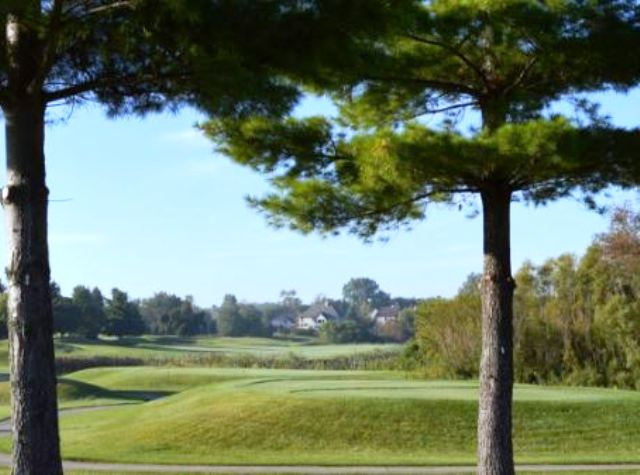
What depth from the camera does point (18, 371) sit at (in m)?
7.52

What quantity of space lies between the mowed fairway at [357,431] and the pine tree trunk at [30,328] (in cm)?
1025

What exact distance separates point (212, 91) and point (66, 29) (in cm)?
125

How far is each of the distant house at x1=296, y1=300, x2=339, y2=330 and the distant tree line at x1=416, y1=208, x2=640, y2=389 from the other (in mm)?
Result: 131243

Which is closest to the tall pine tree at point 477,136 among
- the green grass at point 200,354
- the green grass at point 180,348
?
the green grass at point 200,354

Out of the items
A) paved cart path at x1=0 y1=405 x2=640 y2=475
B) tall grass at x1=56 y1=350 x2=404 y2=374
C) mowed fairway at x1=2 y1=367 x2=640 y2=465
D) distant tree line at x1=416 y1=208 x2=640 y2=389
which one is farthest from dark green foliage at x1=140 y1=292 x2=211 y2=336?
paved cart path at x1=0 y1=405 x2=640 y2=475

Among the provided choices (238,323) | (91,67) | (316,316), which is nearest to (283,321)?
(316,316)

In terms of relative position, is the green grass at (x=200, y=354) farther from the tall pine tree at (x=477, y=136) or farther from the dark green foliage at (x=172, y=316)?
the tall pine tree at (x=477, y=136)

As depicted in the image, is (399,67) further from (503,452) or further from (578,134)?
(503,452)

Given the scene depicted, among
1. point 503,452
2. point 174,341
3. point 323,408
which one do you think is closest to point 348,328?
point 174,341

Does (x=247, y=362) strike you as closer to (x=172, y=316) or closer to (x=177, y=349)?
(x=177, y=349)

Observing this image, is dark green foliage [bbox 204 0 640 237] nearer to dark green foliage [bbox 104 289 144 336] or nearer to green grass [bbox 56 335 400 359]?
green grass [bbox 56 335 400 359]

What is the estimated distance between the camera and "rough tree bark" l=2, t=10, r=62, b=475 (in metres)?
7.51

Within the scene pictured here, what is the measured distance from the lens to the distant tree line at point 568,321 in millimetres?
39000

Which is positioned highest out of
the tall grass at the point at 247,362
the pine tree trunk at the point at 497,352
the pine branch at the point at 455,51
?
the pine branch at the point at 455,51
